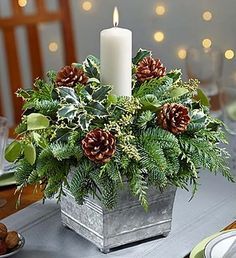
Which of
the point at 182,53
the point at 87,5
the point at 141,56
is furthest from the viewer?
the point at 87,5

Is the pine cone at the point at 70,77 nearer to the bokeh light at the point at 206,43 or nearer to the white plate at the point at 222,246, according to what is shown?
the white plate at the point at 222,246

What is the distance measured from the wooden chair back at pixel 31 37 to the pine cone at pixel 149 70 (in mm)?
→ 921

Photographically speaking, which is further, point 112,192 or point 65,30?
point 65,30

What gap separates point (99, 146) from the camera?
3.09ft

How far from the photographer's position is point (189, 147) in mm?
1006

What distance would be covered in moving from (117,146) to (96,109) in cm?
6

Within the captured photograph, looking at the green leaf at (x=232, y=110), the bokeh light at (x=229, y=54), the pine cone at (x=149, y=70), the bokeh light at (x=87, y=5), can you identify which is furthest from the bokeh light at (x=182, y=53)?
the pine cone at (x=149, y=70)

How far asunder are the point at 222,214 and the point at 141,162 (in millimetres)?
265

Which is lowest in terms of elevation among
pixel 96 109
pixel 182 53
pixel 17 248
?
pixel 182 53

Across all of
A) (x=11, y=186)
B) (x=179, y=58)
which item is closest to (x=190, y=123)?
(x=11, y=186)

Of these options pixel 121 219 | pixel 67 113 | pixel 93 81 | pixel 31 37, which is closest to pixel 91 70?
pixel 93 81

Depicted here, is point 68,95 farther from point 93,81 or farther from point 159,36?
point 159,36

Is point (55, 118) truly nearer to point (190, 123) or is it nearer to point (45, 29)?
point (190, 123)

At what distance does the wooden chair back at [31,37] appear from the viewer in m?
1.98
